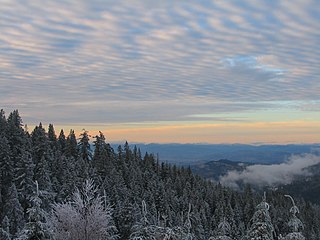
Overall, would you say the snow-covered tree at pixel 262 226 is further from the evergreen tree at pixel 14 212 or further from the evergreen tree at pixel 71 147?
the evergreen tree at pixel 71 147

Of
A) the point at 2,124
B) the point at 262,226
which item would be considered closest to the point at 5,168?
the point at 2,124

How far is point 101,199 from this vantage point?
222ft

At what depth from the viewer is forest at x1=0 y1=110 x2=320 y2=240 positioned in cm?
1814

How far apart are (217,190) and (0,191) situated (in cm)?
8181

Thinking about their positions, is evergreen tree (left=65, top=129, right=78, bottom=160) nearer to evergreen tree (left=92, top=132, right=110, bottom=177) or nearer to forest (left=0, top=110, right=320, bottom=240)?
forest (left=0, top=110, right=320, bottom=240)

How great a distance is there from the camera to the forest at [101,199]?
18.1 metres

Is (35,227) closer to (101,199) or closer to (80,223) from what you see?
(80,223)

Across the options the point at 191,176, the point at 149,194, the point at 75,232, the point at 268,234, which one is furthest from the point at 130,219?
the point at 191,176

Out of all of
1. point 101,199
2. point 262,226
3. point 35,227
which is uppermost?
point 262,226

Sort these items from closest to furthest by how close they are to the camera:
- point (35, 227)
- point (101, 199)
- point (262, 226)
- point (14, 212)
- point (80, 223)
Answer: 1. point (262, 226)
2. point (35, 227)
3. point (80, 223)
4. point (14, 212)
5. point (101, 199)

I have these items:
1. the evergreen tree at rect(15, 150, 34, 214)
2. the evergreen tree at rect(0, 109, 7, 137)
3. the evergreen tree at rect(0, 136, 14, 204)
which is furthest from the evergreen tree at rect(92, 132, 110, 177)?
the evergreen tree at rect(15, 150, 34, 214)

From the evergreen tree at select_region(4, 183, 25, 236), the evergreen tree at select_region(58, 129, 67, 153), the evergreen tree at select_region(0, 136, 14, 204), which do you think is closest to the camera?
the evergreen tree at select_region(4, 183, 25, 236)

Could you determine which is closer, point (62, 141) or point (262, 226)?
point (262, 226)

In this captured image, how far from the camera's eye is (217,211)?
10550 centimetres
